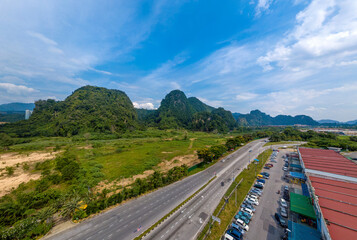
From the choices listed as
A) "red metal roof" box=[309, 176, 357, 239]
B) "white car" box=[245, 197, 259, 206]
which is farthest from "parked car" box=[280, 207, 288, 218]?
"red metal roof" box=[309, 176, 357, 239]

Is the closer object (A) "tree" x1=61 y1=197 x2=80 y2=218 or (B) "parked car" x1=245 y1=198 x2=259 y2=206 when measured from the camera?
(A) "tree" x1=61 y1=197 x2=80 y2=218

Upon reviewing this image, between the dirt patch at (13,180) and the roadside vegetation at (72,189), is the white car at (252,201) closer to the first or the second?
the roadside vegetation at (72,189)

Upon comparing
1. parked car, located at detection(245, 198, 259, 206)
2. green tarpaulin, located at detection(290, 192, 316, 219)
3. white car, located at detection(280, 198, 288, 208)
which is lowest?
parked car, located at detection(245, 198, 259, 206)

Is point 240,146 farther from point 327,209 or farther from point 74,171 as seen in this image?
point 74,171

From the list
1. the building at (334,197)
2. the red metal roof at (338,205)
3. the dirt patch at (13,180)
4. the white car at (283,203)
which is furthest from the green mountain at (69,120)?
the red metal roof at (338,205)

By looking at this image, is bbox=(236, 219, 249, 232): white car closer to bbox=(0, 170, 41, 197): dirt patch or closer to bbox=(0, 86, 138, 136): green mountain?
bbox=(0, 170, 41, 197): dirt patch

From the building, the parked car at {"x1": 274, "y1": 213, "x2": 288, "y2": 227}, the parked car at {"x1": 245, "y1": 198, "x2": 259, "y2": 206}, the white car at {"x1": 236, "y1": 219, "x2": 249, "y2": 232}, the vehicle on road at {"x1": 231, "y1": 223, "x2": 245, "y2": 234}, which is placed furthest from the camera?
the parked car at {"x1": 245, "y1": 198, "x2": 259, "y2": 206}

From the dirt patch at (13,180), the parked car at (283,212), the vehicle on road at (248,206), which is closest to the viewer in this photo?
the parked car at (283,212)

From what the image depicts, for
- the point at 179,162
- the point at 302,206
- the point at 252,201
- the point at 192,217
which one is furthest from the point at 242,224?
the point at 179,162
